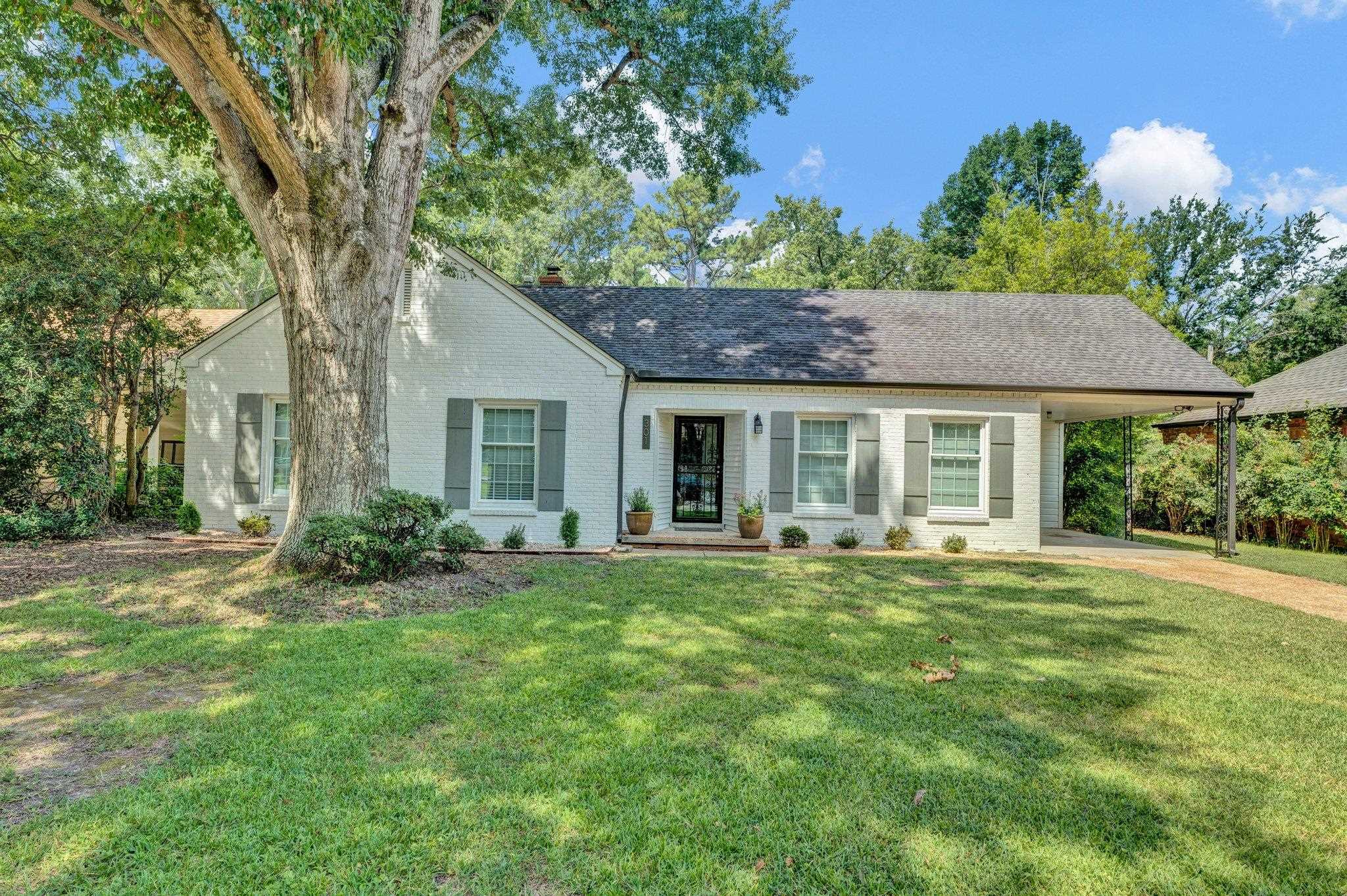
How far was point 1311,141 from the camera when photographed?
24.9 meters

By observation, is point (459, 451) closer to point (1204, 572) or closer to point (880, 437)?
point (880, 437)

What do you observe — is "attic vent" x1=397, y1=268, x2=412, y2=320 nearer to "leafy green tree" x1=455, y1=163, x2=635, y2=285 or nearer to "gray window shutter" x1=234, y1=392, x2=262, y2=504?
"gray window shutter" x1=234, y1=392, x2=262, y2=504

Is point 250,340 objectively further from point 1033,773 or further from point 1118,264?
point 1118,264

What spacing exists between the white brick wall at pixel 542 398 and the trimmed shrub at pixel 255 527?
443 millimetres

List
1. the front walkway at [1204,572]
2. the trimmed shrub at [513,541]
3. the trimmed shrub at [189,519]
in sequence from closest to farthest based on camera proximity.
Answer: the front walkway at [1204,572] < the trimmed shrub at [513,541] < the trimmed shrub at [189,519]

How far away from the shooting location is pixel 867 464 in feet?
35.8

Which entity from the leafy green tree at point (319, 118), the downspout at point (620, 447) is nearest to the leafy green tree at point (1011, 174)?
the leafy green tree at point (319, 118)

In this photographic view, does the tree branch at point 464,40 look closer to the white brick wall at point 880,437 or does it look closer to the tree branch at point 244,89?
the tree branch at point 244,89

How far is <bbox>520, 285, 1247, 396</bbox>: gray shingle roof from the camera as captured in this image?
10938mm

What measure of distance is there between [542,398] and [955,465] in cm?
723

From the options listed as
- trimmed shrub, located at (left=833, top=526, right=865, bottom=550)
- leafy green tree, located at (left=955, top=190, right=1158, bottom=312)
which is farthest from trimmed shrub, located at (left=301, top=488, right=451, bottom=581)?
leafy green tree, located at (left=955, top=190, right=1158, bottom=312)

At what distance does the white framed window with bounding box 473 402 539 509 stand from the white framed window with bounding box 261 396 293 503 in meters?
3.39

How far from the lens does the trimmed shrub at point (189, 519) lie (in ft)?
34.6

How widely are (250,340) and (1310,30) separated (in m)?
26.3
